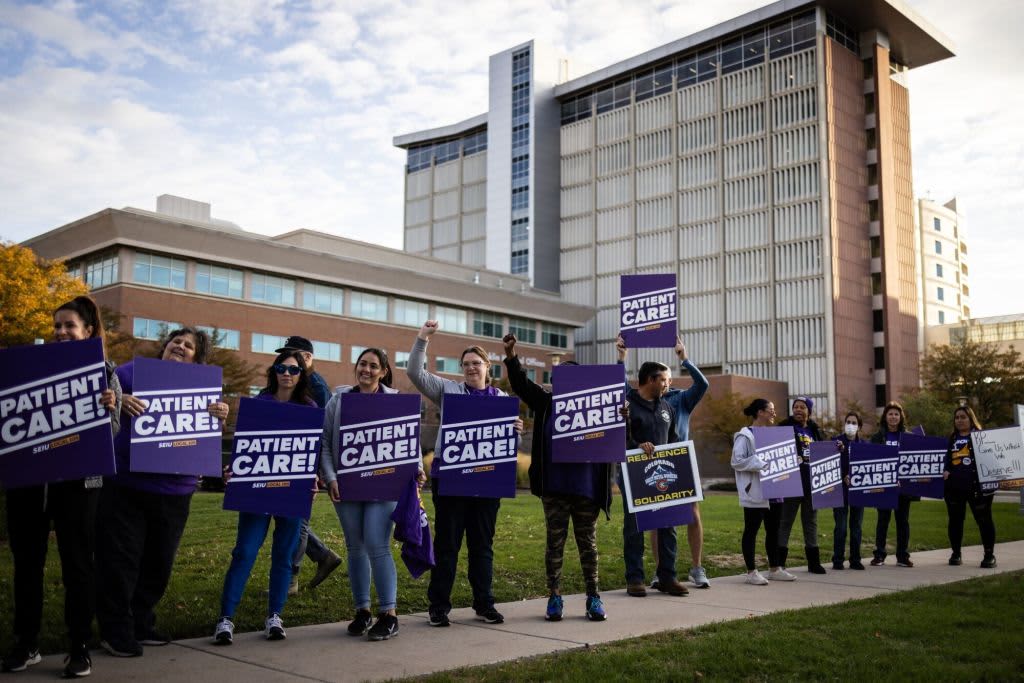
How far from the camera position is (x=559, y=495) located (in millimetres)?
8891

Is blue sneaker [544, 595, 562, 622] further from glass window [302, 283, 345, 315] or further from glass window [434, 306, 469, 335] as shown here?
glass window [434, 306, 469, 335]

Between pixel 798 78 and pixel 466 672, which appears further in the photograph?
pixel 798 78

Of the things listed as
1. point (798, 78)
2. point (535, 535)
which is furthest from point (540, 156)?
point (535, 535)

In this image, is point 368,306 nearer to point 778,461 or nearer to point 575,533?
point 778,461

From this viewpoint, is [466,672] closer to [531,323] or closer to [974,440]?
[974,440]

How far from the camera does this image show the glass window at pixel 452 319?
7751 cm

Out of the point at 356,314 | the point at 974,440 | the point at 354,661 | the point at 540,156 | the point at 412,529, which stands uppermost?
the point at 540,156

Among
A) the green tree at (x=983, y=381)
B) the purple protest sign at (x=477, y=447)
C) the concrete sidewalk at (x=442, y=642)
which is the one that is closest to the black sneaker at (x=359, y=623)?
the concrete sidewalk at (x=442, y=642)

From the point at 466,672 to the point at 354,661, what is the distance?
2.95 ft

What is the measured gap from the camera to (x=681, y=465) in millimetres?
10648

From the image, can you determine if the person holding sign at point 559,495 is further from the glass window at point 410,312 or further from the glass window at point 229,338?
the glass window at point 410,312

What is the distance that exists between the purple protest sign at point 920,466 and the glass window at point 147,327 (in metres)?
50.0

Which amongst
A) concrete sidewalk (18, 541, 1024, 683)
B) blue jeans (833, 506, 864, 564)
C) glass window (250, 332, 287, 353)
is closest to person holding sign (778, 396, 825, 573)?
blue jeans (833, 506, 864, 564)

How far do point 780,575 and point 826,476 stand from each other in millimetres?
1919
